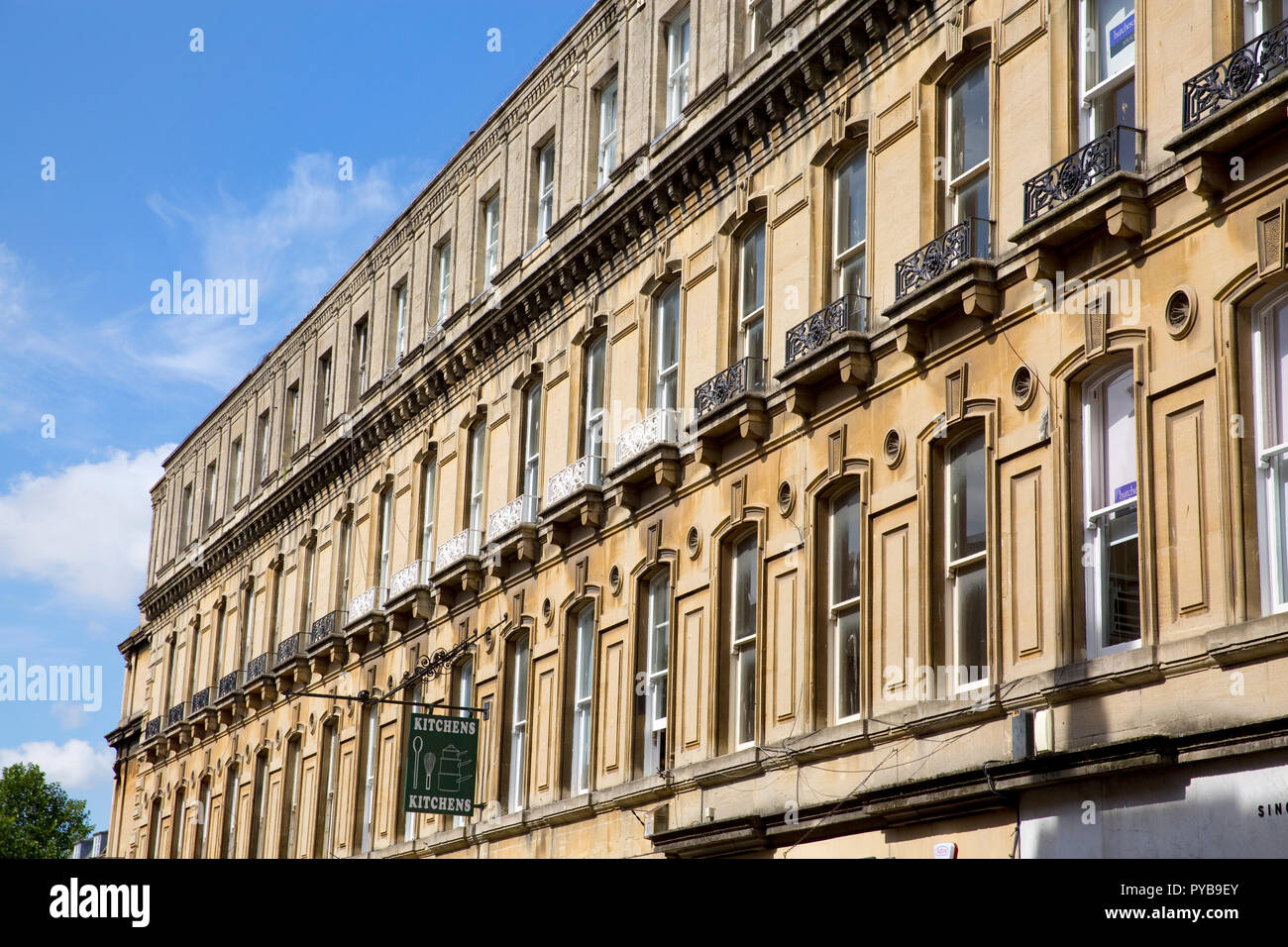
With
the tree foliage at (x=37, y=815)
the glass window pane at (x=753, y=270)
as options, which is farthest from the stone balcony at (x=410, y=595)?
the tree foliage at (x=37, y=815)

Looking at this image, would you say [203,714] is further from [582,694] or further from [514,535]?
[582,694]

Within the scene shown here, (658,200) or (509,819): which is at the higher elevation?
(658,200)

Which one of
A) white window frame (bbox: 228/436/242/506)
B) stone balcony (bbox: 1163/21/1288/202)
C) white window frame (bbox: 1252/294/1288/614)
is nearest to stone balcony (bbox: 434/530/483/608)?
white window frame (bbox: 228/436/242/506)

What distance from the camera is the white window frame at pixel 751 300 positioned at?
27109 mm

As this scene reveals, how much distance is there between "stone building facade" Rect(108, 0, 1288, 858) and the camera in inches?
696

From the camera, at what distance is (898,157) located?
23859 millimetres

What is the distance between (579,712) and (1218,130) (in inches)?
672

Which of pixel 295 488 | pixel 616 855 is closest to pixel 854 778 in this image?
pixel 616 855

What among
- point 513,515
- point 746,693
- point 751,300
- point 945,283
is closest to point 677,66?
point 751,300

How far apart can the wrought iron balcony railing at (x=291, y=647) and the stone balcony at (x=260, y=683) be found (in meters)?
0.79

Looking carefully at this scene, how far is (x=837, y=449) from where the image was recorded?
24141 mm

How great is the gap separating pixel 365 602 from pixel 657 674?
45.6 feet

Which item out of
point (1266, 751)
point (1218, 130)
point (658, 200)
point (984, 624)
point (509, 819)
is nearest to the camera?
point (1266, 751)
